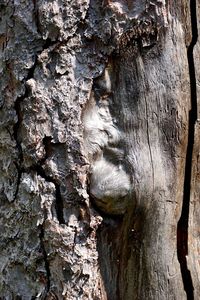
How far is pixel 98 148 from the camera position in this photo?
1.36 meters

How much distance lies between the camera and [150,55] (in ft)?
4.53

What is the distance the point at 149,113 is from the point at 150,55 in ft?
0.48

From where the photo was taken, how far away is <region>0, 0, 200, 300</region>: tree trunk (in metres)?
1.34

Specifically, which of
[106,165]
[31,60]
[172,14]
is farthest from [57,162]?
[172,14]

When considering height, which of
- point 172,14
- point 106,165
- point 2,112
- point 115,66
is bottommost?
point 106,165

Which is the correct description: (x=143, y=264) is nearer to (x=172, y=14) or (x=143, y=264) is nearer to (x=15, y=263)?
(x=15, y=263)

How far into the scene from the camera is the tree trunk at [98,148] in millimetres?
1341

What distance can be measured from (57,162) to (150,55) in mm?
357

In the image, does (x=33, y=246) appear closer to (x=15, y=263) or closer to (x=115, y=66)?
(x=15, y=263)

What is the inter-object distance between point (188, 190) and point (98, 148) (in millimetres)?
258

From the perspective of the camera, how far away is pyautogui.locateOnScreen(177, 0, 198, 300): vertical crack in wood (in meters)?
1.38

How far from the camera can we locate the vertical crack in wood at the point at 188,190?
1.38 m

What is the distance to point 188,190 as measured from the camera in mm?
1402

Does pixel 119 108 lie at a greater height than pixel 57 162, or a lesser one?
greater
